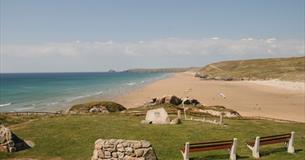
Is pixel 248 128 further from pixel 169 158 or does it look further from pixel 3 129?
pixel 3 129

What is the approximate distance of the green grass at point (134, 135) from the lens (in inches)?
925

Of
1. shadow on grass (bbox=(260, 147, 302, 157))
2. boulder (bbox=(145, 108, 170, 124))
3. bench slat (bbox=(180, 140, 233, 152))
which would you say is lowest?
shadow on grass (bbox=(260, 147, 302, 157))

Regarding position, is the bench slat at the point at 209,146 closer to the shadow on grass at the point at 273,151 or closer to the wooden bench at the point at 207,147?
the wooden bench at the point at 207,147

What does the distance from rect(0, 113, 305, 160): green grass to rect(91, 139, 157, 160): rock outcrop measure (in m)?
2.50

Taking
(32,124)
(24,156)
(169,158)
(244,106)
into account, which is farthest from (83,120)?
(244,106)

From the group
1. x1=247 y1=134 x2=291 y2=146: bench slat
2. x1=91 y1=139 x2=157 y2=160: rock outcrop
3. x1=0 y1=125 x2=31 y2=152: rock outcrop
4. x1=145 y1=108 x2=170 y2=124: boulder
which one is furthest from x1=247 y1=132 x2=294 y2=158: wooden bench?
x1=0 y1=125 x2=31 y2=152: rock outcrop

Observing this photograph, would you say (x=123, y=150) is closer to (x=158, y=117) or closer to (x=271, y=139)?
(x=271, y=139)

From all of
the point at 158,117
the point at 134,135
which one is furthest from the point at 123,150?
the point at 158,117

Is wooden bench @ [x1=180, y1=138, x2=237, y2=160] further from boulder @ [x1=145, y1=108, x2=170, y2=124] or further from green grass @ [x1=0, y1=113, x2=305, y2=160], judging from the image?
boulder @ [x1=145, y1=108, x2=170, y2=124]

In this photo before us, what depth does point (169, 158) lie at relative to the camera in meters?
22.2

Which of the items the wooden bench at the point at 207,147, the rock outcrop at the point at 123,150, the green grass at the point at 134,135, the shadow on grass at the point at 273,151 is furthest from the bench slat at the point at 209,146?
the shadow on grass at the point at 273,151

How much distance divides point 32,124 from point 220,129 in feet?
47.6

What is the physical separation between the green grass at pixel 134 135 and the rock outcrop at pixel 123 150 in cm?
250

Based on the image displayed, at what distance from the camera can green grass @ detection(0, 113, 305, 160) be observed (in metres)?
23.5
